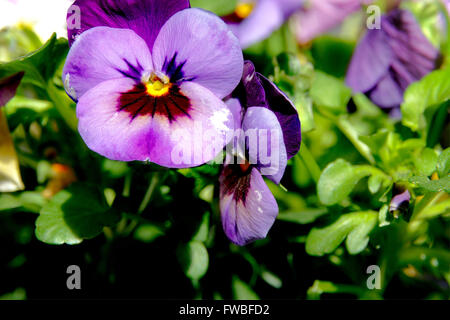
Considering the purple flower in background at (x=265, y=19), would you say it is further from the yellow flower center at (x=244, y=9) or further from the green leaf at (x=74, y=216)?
the green leaf at (x=74, y=216)

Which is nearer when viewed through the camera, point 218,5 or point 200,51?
point 200,51

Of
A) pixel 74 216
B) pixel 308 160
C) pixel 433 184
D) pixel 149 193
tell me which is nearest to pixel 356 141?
pixel 308 160

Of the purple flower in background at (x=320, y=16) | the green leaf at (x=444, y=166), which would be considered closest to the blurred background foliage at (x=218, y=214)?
the green leaf at (x=444, y=166)

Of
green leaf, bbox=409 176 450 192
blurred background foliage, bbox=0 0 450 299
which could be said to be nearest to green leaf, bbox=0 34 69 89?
blurred background foliage, bbox=0 0 450 299

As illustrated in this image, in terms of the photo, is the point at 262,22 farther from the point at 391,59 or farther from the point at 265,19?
the point at 391,59

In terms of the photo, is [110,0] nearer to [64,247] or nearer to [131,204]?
[131,204]
